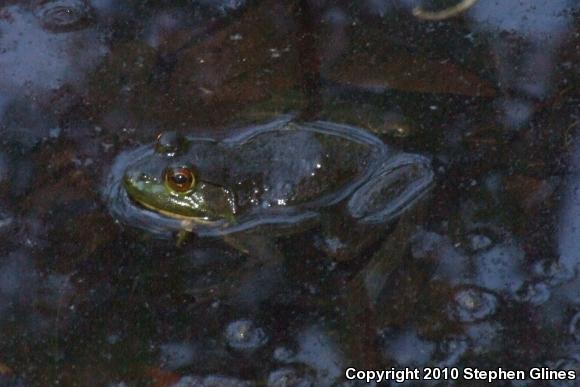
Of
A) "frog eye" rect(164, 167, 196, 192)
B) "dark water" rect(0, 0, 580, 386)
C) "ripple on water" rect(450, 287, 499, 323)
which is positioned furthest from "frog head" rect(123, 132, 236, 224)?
"ripple on water" rect(450, 287, 499, 323)

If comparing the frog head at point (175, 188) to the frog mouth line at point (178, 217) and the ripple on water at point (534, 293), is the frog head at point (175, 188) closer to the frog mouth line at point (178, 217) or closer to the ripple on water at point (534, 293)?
the frog mouth line at point (178, 217)

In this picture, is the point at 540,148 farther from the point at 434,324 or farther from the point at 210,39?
the point at 210,39

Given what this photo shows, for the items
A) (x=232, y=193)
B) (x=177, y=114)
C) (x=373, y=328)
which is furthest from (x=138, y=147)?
(x=373, y=328)

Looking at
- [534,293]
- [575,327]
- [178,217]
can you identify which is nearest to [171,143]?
[178,217]

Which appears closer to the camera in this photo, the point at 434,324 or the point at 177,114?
the point at 434,324

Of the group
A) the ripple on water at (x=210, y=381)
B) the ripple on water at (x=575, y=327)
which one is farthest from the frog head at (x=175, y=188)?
the ripple on water at (x=575, y=327)

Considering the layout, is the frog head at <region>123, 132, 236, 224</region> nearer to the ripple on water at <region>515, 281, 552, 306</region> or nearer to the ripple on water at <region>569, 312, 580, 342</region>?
the ripple on water at <region>515, 281, 552, 306</region>
